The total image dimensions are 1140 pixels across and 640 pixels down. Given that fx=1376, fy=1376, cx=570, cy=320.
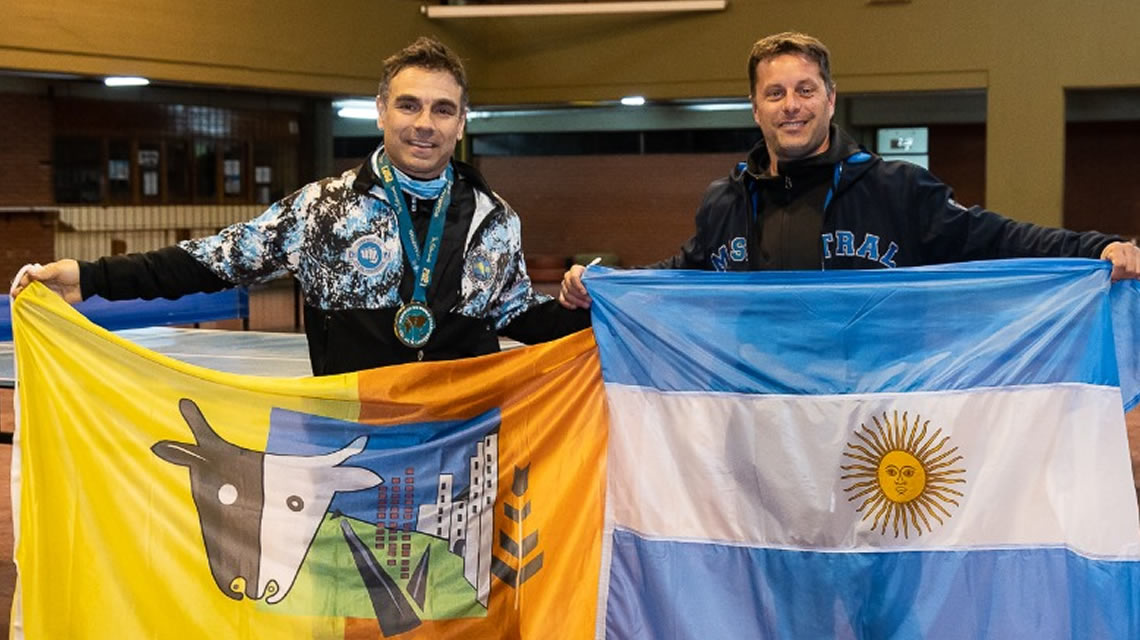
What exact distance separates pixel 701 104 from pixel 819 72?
16326 mm

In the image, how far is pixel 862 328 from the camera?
3.94 m

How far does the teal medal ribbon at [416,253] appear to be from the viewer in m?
3.82

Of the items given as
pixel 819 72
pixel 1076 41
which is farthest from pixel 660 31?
pixel 819 72

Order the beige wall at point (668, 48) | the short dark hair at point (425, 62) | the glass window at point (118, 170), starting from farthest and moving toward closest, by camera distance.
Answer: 1. the glass window at point (118, 170)
2. the beige wall at point (668, 48)
3. the short dark hair at point (425, 62)

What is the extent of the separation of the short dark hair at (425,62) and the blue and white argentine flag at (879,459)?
2.98ft

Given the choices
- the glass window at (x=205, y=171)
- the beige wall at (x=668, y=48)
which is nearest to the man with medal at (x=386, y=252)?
the beige wall at (x=668, y=48)

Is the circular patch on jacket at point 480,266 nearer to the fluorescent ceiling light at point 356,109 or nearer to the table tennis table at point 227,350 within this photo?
the table tennis table at point 227,350

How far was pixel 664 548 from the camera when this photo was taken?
3.95m

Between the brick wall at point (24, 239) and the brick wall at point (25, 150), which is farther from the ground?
the brick wall at point (25, 150)

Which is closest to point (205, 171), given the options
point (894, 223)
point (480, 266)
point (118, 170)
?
point (118, 170)

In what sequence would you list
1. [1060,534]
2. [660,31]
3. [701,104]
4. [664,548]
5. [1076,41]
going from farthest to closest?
[701,104]
[660,31]
[1076,41]
[664,548]
[1060,534]

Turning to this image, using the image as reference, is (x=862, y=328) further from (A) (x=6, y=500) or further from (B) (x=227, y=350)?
(B) (x=227, y=350)

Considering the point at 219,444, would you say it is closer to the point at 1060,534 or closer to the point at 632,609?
the point at 632,609

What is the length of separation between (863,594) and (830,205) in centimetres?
109
